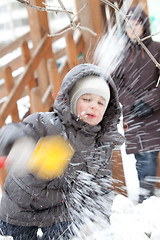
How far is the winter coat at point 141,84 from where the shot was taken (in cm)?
118

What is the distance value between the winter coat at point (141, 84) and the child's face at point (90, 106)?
0.30 metres

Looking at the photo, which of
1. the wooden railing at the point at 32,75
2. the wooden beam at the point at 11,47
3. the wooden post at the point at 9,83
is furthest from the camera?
the wooden beam at the point at 11,47

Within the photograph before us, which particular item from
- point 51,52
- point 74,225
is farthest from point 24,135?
point 51,52

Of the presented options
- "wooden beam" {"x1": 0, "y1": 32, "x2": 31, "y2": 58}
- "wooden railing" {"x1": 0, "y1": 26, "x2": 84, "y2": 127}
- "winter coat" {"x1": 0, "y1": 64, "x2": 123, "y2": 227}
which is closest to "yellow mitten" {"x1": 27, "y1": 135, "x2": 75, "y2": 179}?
"winter coat" {"x1": 0, "y1": 64, "x2": 123, "y2": 227}

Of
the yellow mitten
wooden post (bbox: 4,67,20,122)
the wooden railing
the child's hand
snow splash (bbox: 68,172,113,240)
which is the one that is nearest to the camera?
the child's hand

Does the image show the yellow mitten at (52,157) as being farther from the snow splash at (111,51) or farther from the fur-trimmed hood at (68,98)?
the snow splash at (111,51)

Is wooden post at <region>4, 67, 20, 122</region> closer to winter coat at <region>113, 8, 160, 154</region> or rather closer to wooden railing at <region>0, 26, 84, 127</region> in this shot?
wooden railing at <region>0, 26, 84, 127</region>

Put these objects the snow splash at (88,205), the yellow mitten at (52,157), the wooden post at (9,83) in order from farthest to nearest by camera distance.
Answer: the wooden post at (9,83) → the snow splash at (88,205) → the yellow mitten at (52,157)

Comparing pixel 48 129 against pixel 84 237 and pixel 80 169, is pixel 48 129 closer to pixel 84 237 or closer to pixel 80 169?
pixel 80 169

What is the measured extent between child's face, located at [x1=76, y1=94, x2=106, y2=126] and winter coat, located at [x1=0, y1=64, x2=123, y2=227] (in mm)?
37

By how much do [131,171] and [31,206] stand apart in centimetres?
91

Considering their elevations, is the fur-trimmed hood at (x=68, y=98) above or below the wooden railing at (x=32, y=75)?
below

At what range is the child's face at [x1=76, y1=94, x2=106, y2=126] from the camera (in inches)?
34.1

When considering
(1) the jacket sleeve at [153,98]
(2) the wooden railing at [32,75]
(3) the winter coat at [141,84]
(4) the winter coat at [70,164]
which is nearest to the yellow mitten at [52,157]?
(4) the winter coat at [70,164]
